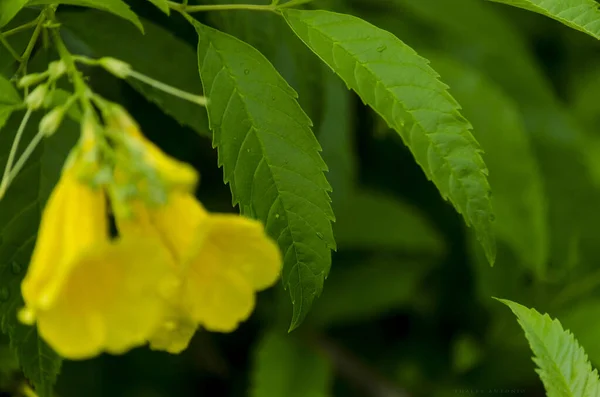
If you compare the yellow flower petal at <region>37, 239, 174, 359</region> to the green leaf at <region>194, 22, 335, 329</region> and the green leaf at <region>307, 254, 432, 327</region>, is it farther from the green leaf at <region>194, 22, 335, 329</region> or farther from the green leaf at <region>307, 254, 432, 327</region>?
the green leaf at <region>307, 254, 432, 327</region>

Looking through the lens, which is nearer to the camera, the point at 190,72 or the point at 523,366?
the point at 190,72

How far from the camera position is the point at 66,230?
847mm

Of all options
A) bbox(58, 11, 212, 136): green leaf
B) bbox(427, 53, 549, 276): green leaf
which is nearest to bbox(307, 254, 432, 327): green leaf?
bbox(427, 53, 549, 276): green leaf

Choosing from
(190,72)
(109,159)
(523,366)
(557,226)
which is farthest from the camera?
(557,226)

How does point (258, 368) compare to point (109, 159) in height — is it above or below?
below

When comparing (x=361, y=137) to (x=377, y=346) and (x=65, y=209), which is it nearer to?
(x=377, y=346)

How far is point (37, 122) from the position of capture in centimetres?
Result: 125

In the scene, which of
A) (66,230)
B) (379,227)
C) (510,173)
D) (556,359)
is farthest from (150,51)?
(510,173)

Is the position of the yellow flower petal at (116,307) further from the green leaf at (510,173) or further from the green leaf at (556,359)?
the green leaf at (510,173)

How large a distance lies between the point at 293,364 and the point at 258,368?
4.1 inches

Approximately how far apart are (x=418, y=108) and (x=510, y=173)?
1237 mm

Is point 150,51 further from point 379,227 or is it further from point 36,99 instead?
point 379,227

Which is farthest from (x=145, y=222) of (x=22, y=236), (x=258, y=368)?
(x=258, y=368)

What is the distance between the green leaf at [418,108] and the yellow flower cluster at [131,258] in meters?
0.37
